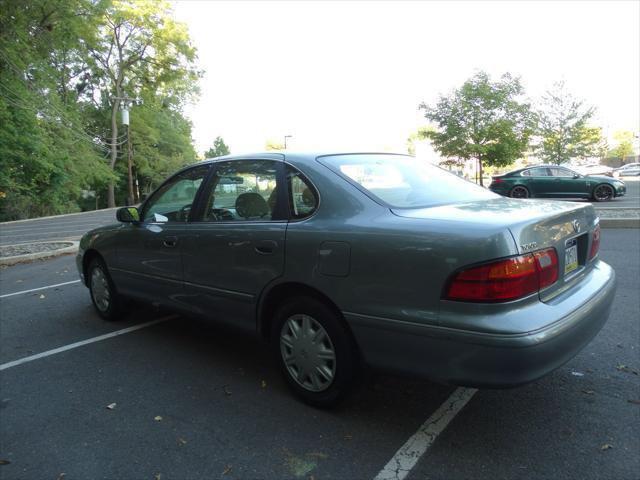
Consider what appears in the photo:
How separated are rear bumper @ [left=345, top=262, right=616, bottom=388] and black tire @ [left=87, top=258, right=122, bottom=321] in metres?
3.12

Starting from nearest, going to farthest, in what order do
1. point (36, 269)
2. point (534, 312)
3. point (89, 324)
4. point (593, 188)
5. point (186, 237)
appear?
1. point (534, 312)
2. point (186, 237)
3. point (89, 324)
4. point (36, 269)
5. point (593, 188)

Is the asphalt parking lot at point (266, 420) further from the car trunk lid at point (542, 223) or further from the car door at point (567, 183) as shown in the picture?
the car door at point (567, 183)

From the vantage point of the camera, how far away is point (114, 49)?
35.3 m

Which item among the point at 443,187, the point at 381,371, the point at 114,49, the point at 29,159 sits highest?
the point at 114,49

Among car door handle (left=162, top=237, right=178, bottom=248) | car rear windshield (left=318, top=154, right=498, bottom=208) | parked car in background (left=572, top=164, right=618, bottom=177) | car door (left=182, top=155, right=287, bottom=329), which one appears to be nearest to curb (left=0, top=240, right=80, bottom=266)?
car door handle (left=162, top=237, right=178, bottom=248)

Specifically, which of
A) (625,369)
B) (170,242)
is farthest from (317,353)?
(625,369)

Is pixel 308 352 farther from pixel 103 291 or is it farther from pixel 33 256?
pixel 33 256

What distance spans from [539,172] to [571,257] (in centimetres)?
1526

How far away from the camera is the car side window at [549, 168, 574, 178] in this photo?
637 inches

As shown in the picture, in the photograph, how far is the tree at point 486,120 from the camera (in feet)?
65.0

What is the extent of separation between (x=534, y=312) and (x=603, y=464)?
2.70ft

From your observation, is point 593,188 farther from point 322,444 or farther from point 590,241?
point 322,444

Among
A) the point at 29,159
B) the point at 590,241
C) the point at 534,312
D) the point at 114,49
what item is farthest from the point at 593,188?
the point at 114,49

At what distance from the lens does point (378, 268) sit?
8.21 ft
